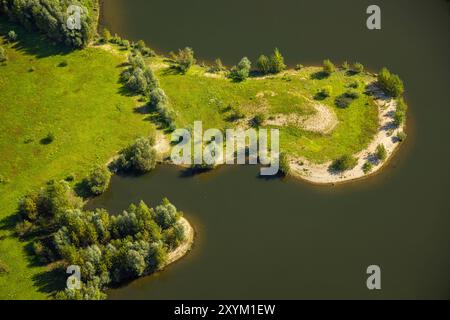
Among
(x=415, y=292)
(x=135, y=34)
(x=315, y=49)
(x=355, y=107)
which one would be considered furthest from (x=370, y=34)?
(x=415, y=292)

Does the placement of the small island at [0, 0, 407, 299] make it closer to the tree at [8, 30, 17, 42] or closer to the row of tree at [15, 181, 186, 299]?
the row of tree at [15, 181, 186, 299]

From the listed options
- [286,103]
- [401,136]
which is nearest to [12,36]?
[286,103]

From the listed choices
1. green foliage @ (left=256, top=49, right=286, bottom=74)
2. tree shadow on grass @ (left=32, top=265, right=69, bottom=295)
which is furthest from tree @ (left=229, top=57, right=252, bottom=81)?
tree shadow on grass @ (left=32, top=265, right=69, bottom=295)

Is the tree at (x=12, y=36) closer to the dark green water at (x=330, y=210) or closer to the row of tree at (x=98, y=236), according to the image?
the dark green water at (x=330, y=210)

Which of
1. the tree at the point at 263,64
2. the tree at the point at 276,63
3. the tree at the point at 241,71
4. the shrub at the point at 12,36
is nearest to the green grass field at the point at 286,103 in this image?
the tree at the point at 241,71

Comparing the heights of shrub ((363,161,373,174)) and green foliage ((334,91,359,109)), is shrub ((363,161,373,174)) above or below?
below

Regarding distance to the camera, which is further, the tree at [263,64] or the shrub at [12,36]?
the shrub at [12,36]
